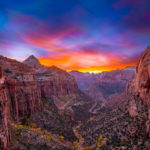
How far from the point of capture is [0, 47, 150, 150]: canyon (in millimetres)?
27031

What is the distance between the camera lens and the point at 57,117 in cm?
6138

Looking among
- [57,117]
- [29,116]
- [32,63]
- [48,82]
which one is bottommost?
[57,117]

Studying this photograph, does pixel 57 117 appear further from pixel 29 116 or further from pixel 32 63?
pixel 32 63

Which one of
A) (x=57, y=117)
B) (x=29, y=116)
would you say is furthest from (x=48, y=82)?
(x=29, y=116)

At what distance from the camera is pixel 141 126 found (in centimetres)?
2791

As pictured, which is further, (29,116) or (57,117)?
(57,117)

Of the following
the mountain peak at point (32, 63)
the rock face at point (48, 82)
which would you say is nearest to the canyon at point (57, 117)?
the rock face at point (48, 82)

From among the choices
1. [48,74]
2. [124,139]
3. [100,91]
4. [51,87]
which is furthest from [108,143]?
[100,91]

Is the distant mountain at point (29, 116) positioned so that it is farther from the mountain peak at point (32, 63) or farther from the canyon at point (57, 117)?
the mountain peak at point (32, 63)

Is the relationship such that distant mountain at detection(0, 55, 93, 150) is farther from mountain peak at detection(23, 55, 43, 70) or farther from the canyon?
mountain peak at detection(23, 55, 43, 70)

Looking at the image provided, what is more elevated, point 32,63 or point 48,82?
point 32,63

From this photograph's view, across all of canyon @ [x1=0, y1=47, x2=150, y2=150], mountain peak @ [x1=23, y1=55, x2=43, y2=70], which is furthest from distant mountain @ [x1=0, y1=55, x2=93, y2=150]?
mountain peak @ [x1=23, y1=55, x2=43, y2=70]

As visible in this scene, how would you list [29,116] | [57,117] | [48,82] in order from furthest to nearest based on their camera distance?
[48,82]
[57,117]
[29,116]

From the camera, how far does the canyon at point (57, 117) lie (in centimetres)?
2703
